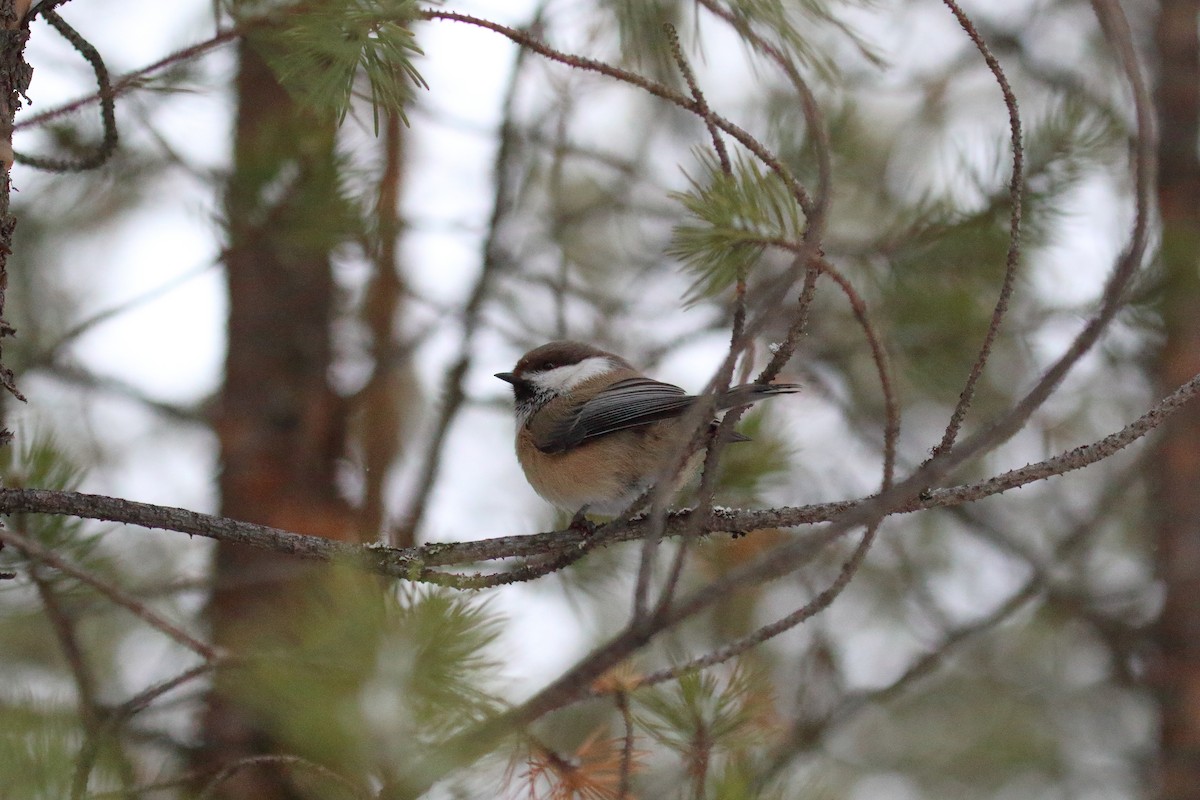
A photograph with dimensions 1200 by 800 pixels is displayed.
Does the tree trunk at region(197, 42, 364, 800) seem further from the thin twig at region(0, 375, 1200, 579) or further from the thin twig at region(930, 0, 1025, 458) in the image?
the thin twig at region(930, 0, 1025, 458)

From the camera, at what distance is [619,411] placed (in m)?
3.01

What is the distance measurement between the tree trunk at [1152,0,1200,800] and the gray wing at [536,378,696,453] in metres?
1.73

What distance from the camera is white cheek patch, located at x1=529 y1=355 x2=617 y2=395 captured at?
355 cm

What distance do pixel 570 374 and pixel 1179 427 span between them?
2.43m

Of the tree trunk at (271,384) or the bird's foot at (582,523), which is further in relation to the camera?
the tree trunk at (271,384)

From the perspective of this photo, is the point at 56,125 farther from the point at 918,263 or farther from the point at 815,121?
the point at 918,263

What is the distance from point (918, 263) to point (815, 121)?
1831mm

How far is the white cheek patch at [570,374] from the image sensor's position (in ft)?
11.6

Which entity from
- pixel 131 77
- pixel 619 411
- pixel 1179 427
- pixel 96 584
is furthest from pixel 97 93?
pixel 1179 427

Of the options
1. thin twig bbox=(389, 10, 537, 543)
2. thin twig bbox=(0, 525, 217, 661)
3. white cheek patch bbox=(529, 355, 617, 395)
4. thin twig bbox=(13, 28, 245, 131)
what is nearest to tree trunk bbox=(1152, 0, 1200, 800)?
white cheek patch bbox=(529, 355, 617, 395)

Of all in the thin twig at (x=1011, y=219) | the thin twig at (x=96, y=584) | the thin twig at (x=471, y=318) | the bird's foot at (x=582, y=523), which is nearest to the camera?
the thin twig at (x=1011, y=219)

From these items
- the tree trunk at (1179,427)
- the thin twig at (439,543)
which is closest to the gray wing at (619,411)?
the thin twig at (439,543)

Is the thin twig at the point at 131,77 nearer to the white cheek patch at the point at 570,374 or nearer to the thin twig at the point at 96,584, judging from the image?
the thin twig at the point at 96,584

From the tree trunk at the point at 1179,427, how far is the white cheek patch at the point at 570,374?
6.22 ft
